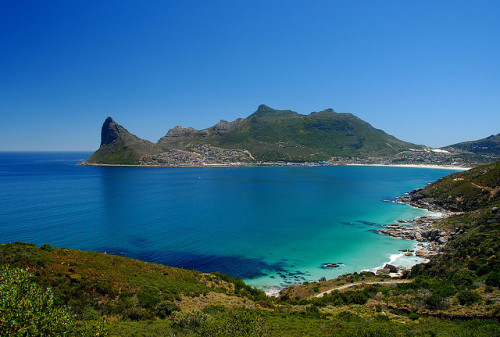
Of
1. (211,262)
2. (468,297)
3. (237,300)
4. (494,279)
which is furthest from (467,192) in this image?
(237,300)

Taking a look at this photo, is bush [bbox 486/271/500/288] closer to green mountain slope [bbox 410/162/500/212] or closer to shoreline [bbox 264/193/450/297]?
shoreline [bbox 264/193/450/297]

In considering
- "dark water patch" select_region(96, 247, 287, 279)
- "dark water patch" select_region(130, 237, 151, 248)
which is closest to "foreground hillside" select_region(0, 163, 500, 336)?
"dark water patch" select_region(96, 247, 287, 279)

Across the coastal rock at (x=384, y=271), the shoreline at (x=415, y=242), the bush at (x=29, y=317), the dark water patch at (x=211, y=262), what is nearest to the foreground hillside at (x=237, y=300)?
the bush at (x=29, y=317)

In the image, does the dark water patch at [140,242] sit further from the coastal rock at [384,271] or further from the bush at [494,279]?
the bush at [494,279]

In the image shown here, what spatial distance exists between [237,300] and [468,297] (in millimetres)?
18204

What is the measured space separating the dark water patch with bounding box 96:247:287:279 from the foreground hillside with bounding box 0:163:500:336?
715cm

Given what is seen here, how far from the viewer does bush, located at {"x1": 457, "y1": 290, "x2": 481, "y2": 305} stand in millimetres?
19520

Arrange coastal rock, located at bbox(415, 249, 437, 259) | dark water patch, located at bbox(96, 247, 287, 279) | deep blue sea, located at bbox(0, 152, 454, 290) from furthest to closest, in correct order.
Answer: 1. deep blue sea, located at bbox(0, 152, 454, 290)
2. coastal rock, located at bbox(415, 249, 437, 259)
3. dark water patch, located at bbox(96, 247, 287, 279)

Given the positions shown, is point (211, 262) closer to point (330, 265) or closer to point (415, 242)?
point (330, 265)

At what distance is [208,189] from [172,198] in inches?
864

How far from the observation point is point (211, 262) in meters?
39.2

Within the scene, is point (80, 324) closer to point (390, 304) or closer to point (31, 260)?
point (31, 260)

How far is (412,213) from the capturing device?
2702 inches

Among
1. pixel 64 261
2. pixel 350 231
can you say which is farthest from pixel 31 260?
pixel 350 231
